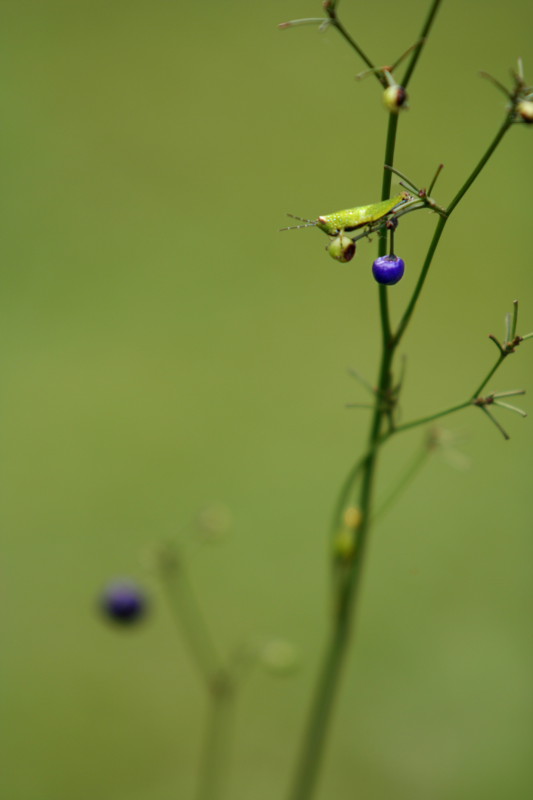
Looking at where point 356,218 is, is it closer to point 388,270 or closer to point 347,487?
point 388,270

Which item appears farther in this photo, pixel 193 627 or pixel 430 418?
pixel 193 627

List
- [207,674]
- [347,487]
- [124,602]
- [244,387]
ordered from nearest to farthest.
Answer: [347,487]
[124,602]
[207,674]
[244,387]

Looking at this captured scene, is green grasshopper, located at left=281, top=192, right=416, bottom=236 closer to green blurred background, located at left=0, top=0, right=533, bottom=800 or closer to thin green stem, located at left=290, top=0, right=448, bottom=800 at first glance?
thin green stem, located at left=290, top=0, right=448, bottom=800

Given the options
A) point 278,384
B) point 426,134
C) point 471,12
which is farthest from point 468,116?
point 278,384

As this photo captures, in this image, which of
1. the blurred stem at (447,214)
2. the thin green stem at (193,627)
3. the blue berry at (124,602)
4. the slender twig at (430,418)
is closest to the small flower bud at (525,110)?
the blurred stem at (447,214)

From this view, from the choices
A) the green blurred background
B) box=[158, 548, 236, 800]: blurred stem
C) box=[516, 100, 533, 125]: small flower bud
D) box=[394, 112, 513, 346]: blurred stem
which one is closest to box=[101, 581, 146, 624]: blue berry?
box=[158, 548, 236, 800]: blurred stem

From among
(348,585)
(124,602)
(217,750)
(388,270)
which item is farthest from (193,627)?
(388,270)

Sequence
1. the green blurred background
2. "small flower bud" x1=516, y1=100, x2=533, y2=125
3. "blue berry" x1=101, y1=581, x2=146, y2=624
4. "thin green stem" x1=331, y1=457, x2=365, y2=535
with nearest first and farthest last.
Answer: "small flower bud" x1=516, y1=100, x2=533, y2=125, "thin green stem" x1=331, y1=457, x2=365, y2=535, "blue berry" x1=101, y1=581, x2=146, y2=624, the green blurred background

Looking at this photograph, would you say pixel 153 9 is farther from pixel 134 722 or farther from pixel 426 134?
pixel 134 722
